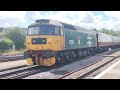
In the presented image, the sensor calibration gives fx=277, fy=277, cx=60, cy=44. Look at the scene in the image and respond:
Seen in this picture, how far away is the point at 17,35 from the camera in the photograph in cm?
5016

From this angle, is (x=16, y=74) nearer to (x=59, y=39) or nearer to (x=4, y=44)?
(x=59, y=39)

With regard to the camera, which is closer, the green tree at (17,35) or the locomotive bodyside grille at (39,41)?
the locomotive bodyside grille at (39,41)

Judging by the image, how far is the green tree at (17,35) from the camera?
162 feet

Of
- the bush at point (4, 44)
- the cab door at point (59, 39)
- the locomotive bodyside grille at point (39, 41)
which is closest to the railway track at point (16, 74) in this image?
the locomotive bodyside grille at point (39, 41)

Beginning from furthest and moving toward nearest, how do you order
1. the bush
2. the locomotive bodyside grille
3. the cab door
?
the bush, the cab door, the locomotive bodyside grille

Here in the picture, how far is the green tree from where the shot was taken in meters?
49.3

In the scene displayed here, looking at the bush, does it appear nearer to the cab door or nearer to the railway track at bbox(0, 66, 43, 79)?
the cab door

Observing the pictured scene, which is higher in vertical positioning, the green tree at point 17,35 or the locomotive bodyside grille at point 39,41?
the green tree at point 17,35

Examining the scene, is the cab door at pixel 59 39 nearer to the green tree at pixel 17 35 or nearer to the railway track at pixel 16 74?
the railway track at pixel 16 74

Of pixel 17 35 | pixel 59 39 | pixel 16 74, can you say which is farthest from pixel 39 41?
pixel 17 35

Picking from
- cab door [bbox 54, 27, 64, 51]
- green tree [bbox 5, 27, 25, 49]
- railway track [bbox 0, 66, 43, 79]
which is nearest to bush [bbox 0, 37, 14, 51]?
green tree [bbox 5, 27, 25, 49]

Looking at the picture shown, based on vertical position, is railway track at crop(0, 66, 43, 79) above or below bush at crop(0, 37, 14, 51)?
below
